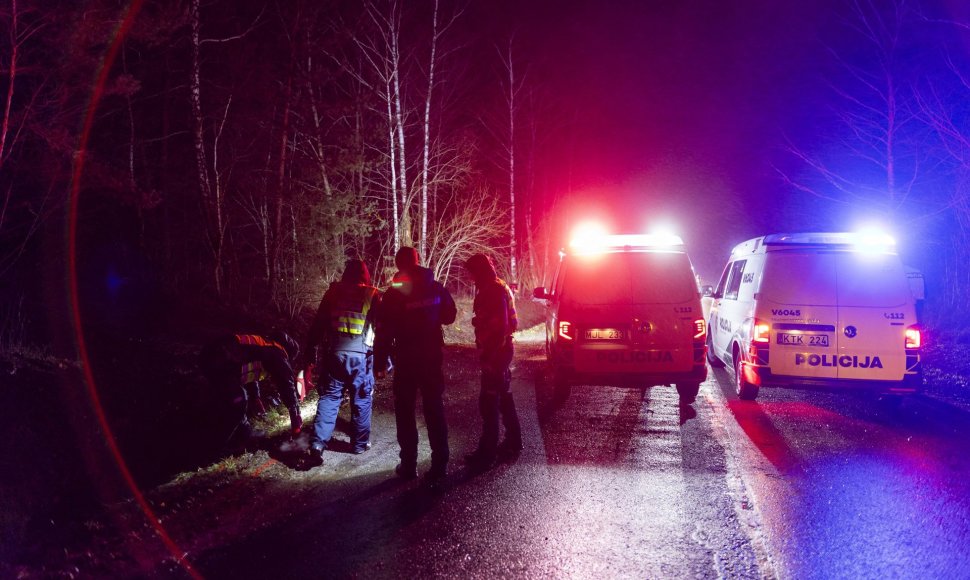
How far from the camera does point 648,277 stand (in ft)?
25.6

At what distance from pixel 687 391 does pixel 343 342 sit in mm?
4736

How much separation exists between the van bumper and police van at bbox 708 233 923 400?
11 millimetres

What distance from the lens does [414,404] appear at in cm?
519

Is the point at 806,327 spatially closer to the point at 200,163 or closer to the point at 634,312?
the point at 634,312

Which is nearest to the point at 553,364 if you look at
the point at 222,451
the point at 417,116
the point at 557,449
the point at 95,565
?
the point at 557,449

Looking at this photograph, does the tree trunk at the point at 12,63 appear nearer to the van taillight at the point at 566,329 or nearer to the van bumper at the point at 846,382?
the van taillight at the point at 566,329

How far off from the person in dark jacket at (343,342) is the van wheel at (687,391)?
422cm

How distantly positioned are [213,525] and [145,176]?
18.5 metres

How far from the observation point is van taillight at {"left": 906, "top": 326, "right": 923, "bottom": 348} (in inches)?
281

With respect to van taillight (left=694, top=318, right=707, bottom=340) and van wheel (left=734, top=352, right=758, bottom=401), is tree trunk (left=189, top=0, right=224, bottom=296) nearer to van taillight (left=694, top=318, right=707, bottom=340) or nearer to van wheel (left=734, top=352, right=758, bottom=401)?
van taillight (left=694, top=318, right=707, bottom=340)

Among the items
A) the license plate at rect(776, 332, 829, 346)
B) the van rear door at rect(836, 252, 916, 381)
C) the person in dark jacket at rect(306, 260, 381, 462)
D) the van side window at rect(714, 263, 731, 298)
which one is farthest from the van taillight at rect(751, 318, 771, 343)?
the person in dark jacket at rect(306, 260, 381, 462)

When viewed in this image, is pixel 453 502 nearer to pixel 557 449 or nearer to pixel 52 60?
pixel 557 449

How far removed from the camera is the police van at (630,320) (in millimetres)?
7648

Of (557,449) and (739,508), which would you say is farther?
(557,449)
